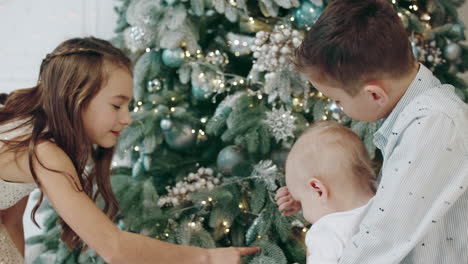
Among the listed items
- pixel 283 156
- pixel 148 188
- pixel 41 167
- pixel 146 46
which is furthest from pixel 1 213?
pixel 283 156

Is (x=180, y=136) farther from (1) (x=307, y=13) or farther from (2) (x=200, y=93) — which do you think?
(1) (x=307, y=13)

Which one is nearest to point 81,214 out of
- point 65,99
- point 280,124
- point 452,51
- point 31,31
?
point 65,99

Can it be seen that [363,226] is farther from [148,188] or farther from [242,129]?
[148,188]

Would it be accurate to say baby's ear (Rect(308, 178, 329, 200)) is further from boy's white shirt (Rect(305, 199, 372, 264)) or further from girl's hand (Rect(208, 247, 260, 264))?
girl's hand (Rect(208, 247, 260, 264))

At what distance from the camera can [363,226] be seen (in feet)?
3.90

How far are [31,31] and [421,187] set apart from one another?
2.46 metres

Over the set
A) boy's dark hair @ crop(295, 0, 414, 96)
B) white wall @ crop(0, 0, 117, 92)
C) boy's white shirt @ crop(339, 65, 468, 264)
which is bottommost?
white wall @ crop(0, 0, 117, 92)

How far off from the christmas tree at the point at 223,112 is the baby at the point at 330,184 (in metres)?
0.57

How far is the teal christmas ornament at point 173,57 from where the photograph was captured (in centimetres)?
218

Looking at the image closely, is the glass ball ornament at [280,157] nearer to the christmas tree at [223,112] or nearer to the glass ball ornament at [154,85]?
the christmas tree at [223,112]

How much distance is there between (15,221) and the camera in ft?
6.01

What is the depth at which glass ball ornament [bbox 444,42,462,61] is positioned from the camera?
7.23ft

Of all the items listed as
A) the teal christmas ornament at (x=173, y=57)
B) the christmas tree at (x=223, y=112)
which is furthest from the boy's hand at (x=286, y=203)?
the teal christmas ornament at (x=173, y=57)

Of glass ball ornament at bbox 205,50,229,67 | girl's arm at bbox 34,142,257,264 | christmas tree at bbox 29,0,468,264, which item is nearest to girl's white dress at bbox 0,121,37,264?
girl's arm at bbox 34,142,257,264
